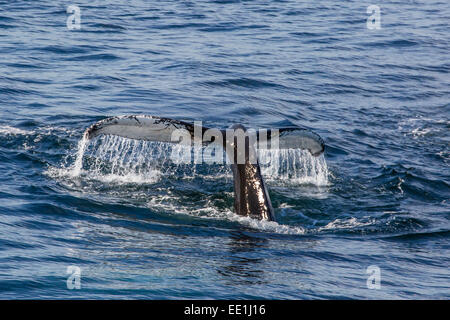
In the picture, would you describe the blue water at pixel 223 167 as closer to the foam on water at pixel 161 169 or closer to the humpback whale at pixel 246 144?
the foam on water at pixel 161 169

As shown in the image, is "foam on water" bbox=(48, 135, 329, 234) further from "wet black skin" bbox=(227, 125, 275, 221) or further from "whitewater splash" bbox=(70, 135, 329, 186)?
"wet black skin" bbox=(227, 125, 275, 221)

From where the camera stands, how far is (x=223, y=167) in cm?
1320

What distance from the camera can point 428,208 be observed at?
11.7 metres

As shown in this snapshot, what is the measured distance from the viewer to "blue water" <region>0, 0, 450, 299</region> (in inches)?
335

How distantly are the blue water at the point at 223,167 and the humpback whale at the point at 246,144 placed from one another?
0.28 metres

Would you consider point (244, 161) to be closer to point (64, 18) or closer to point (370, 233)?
point (370, 233)

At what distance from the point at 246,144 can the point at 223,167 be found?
2.72 meters

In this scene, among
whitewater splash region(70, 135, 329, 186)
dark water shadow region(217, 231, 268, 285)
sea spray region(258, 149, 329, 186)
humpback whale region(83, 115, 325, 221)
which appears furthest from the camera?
sea spray region(258, 149, 329, 186)

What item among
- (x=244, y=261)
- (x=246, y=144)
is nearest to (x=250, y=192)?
(x=246, y=144)

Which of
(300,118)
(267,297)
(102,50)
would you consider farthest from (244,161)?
(102,50)

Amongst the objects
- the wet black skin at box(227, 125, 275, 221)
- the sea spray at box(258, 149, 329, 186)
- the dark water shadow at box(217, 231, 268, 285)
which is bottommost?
the sea spray at box(258, 149, 329, 186)

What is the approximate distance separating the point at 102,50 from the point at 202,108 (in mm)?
6130

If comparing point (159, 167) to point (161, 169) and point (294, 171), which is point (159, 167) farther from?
point (294, 171)

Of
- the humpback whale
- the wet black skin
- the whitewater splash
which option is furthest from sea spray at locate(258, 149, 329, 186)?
the wet black skin
